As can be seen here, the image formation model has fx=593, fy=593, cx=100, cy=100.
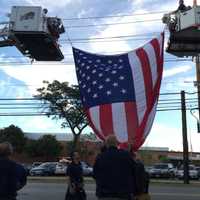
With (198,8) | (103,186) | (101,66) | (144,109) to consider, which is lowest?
(103,186)

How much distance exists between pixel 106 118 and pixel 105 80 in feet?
2.37

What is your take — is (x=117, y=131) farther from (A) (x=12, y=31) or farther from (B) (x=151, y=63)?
(A) (x=12, y=31)

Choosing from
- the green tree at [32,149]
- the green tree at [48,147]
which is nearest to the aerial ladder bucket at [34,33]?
the green tree at [48,147]

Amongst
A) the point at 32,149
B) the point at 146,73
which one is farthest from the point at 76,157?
the point at 32,149

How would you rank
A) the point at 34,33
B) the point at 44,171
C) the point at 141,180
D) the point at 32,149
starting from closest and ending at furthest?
the point at 141,180
the point at 34,33
the point at 44,171
the point at 32,149

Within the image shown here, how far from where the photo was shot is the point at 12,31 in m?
50.5

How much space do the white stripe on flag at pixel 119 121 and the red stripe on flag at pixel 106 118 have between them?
0.07 meters

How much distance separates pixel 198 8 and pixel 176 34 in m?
3.28

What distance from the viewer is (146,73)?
11.3 metres

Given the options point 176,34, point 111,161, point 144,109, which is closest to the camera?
point 111,161

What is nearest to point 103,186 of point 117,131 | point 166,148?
point 117,131

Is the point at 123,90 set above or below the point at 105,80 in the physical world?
below

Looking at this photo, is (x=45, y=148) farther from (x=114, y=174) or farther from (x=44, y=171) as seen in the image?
(x=114, y=174)

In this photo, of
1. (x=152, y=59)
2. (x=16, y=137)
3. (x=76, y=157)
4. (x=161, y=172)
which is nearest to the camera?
(x=152, y=59)
